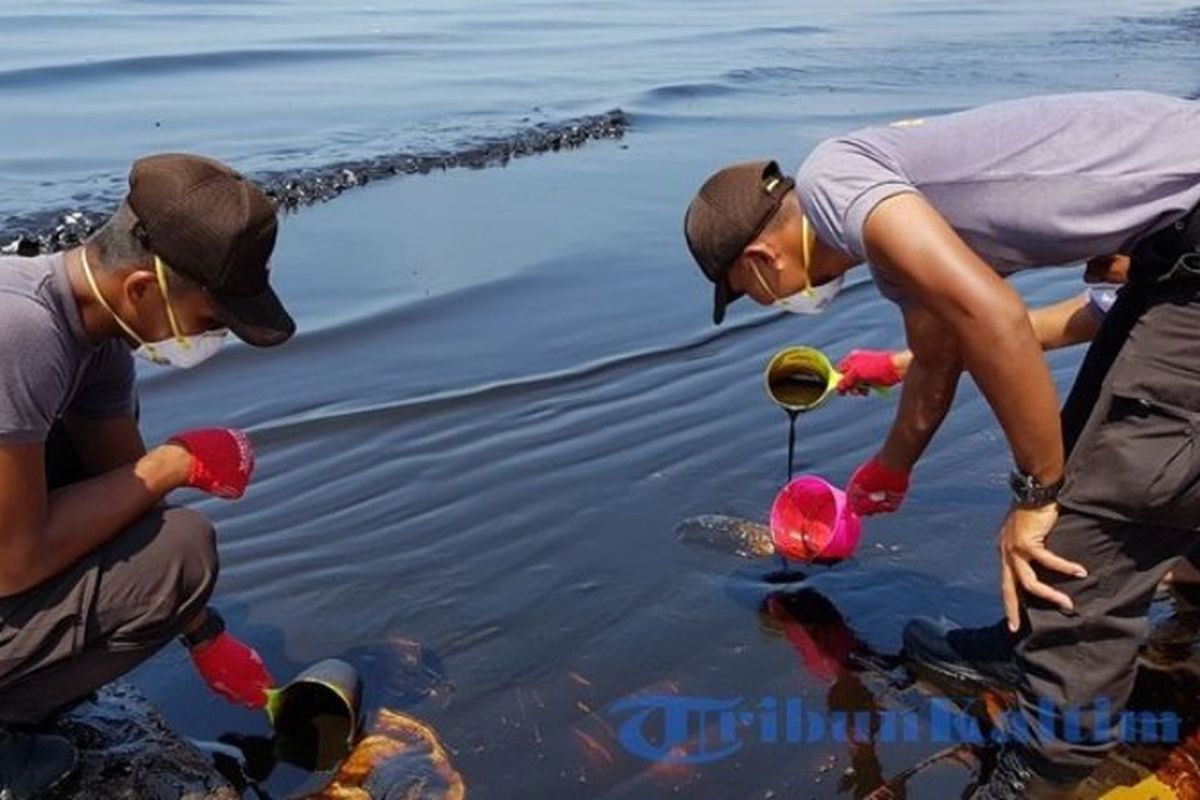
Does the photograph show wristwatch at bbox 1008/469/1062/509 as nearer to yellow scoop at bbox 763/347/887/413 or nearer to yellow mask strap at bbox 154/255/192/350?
yellow scoop at bbox 763/347/887/413

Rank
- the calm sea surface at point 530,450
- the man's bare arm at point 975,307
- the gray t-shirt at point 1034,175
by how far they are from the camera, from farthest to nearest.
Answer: the calm sea surface at point 530,450
the gray t-shirt at point 1034,175
the man's bare arm at point 975,307

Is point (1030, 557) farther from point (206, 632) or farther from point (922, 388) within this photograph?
point (206, 632)

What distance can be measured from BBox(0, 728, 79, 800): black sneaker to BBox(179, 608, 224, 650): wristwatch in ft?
Answer: 1.21

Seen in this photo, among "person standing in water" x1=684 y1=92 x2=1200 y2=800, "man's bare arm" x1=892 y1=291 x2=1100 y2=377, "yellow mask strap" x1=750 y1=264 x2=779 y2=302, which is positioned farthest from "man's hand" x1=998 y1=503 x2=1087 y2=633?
"man's bare arm" x1=892 y1=291 x2=1100 y2=377

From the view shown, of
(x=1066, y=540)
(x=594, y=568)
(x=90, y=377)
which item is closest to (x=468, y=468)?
(x=594, y=568)

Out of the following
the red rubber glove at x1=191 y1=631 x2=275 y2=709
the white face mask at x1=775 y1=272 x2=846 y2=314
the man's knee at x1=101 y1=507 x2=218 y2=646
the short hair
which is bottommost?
the red rubber glove at x1=191 y1=631 x2=275 y2=709

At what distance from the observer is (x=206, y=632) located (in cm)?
322

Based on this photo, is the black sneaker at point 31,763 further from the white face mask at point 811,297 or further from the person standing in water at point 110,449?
the white face mask at point 811,297

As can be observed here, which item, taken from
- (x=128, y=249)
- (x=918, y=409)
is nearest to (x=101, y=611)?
(x=128, y=249)

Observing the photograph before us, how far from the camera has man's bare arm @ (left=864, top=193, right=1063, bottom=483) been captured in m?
2.45

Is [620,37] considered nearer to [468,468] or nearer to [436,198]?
[436,198]

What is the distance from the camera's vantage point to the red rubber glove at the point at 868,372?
13.4ft

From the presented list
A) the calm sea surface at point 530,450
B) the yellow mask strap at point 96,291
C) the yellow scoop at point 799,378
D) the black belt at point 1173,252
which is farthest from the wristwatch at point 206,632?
the black belt at point 1173,252

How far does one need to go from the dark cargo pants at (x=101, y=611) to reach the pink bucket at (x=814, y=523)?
5.60ft
